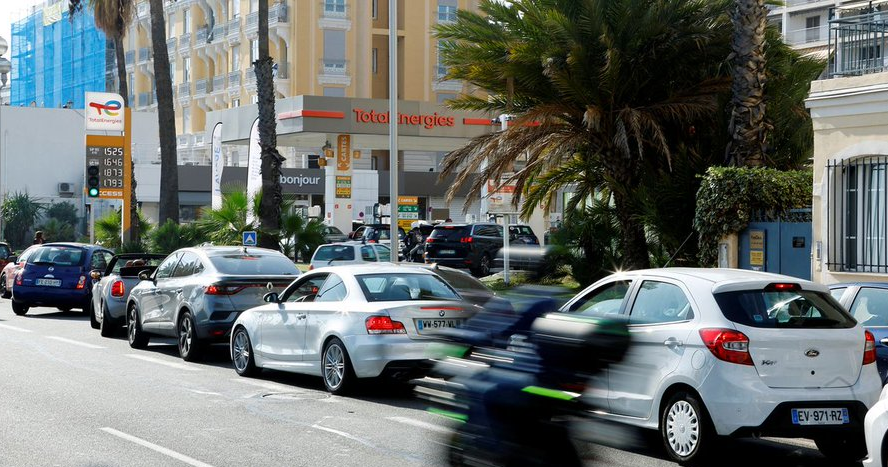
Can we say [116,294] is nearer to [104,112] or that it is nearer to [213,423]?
[213,423]

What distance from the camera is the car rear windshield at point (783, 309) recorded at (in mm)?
8773

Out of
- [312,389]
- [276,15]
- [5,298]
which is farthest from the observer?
[276,15]

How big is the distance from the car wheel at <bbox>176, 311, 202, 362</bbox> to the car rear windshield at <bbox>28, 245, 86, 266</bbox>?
9.79m

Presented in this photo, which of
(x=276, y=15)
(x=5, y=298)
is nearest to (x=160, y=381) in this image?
(x=5, y=298)

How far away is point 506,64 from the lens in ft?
71.1

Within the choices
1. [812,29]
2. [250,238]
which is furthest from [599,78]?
[812,29]

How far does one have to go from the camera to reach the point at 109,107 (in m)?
37.8

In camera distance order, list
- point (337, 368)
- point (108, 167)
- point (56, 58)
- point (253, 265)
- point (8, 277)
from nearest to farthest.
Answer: point (337, 368)
point (253, 265)
point (8, 277)
point (108, 167)
point (56, 58)

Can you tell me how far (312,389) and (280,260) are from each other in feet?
12.7

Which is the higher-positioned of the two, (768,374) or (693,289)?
(693,289)

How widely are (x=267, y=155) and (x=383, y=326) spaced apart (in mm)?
18434

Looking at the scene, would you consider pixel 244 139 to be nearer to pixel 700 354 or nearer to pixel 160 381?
pixel 160 381

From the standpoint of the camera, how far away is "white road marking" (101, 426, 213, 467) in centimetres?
878

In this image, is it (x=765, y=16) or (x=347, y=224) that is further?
(x=347, y=224)
